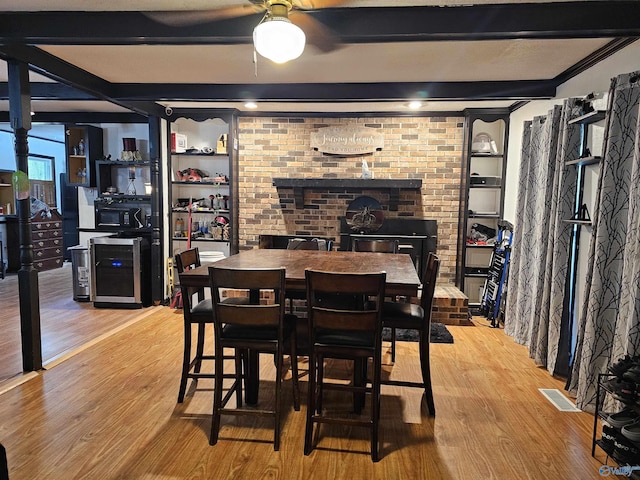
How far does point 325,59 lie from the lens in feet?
10.3

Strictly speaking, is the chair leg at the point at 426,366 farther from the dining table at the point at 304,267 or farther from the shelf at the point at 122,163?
the shelf at the point at 122,163

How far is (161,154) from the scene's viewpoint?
196 inches

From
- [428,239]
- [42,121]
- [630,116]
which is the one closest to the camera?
[630,116]

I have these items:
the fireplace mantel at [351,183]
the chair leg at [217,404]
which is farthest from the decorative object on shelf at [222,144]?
the chair leg at [217,404]

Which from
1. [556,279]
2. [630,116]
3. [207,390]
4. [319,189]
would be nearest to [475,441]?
[556,279]

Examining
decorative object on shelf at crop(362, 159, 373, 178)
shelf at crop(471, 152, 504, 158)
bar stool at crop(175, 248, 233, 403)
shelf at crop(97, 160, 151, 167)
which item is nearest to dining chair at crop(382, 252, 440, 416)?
bar stool at crop(175, 248, 233, 403)

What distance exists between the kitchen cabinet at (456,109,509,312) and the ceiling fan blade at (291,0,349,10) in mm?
2992

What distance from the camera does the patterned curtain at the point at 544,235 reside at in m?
3.11

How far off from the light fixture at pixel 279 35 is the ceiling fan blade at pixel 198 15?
259 millimetres

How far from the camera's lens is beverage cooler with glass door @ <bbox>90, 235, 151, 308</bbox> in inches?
192

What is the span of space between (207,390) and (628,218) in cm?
285

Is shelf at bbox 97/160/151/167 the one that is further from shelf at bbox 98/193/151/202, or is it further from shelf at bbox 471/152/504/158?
shelf at bbox 471/152/504/158

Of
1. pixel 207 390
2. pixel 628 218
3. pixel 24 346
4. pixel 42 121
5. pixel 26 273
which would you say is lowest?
pixel 207 390

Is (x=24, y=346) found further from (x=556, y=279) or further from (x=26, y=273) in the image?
(x=556, y=279)
